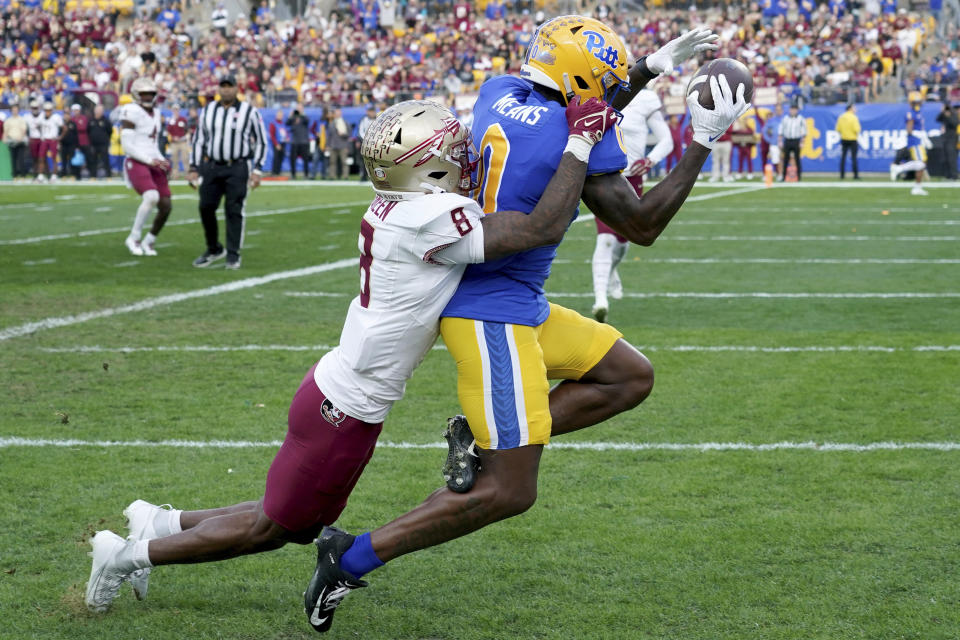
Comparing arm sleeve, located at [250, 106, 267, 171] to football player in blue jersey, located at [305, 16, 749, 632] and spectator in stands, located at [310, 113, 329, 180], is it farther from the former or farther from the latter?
spectator in stands, located at [310, 113, 329, 180]

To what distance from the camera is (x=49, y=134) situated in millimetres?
28406

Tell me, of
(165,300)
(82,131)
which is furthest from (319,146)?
(165,300)

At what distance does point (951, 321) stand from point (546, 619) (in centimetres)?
584

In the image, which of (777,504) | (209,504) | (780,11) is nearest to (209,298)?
(209,504)

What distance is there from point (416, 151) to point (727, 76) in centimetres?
92

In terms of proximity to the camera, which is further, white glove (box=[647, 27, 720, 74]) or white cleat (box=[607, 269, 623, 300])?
white cleat (box=[607, 269, 623, 300])

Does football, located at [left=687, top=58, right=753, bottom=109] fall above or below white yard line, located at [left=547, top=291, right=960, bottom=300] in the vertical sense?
above

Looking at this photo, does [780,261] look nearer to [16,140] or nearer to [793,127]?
[793,127]

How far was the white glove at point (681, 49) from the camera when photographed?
366 cm

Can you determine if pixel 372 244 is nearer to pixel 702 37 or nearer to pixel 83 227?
pixel 702 37

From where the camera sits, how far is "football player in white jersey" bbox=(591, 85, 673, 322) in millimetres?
8414

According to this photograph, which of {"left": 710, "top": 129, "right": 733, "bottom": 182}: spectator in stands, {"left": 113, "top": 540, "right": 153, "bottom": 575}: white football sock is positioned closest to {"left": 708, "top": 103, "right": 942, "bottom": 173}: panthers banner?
{"left": 710, "top": 129, "right": 733, "bottom": 182}: spectator in stands

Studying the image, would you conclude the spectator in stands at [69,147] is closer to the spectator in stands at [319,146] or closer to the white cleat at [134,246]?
the spectator in stands at [319,146]

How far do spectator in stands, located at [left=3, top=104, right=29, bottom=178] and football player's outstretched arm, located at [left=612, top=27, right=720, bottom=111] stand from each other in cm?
2743
